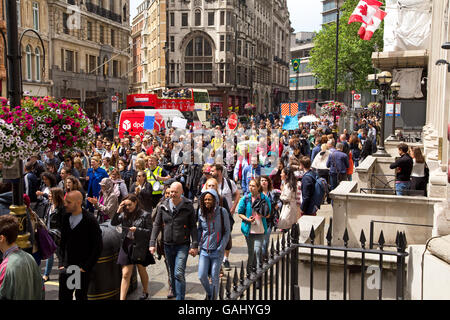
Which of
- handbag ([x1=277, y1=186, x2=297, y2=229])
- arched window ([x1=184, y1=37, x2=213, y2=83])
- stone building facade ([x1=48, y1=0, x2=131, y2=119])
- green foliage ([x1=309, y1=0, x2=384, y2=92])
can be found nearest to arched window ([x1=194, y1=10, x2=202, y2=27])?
arched window ([x1=184, y1=37, x2=213, y2=83])

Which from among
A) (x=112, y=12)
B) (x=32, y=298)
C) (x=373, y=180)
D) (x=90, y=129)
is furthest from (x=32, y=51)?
(x=32, y=298)

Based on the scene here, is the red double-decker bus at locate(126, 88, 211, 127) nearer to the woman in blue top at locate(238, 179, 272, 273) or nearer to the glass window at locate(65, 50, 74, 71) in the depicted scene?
the glass window at locate(65, 50, 74, 71)

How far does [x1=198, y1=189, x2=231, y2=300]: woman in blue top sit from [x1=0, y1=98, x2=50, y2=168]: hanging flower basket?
2.16m

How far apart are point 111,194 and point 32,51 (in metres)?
31.7

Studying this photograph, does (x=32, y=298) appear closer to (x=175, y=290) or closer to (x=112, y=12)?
(x=175, y=290)

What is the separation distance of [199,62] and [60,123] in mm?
60305

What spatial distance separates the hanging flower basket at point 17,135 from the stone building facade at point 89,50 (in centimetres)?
3037

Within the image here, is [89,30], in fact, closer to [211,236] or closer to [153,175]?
[153,175]

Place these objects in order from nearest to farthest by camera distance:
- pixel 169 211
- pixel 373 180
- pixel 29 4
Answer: pixel 169 211 < pixel 373 180 < pixel 29 4

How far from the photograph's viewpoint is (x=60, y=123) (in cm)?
629

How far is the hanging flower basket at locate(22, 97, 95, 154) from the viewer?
604 cm

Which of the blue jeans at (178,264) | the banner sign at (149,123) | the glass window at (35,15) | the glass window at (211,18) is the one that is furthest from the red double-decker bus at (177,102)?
the blue jeans at (178,264)

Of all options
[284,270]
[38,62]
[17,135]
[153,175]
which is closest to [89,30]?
[38,62]

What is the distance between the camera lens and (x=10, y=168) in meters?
5.57
